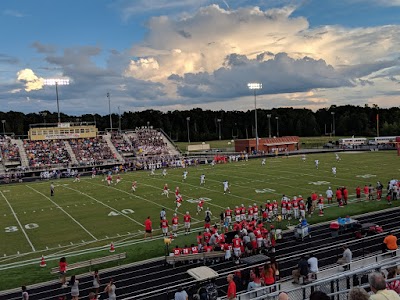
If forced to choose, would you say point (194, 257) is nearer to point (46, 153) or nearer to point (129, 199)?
point (129, 199)

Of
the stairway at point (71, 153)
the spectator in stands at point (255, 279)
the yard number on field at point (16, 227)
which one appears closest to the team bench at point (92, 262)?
the spectator in stands at point (255, 279)

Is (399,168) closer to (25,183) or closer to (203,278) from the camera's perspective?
(203,278)

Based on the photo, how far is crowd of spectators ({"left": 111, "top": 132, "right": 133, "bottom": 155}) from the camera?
6033 cm

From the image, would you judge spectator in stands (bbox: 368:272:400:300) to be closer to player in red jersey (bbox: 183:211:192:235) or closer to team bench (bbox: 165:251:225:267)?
team bench (bbox: 165:251:225:267)

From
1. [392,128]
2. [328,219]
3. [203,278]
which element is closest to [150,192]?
[328,219]

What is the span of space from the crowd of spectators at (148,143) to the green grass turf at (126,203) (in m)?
16.9

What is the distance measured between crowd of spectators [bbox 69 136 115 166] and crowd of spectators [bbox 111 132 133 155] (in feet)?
5.51

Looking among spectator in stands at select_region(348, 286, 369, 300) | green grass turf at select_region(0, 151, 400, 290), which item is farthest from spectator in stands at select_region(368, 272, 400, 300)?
green grass turf at select_region(0, 151, 400, 290)

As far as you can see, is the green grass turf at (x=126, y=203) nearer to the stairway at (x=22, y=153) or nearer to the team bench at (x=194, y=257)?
the team bench at (x=194, y=257)

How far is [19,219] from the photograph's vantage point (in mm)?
24297

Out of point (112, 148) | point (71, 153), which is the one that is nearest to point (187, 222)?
point (71, 153)

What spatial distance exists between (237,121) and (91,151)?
82.0 meters

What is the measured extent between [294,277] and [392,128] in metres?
95.8

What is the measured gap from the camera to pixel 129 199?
29.0 m
